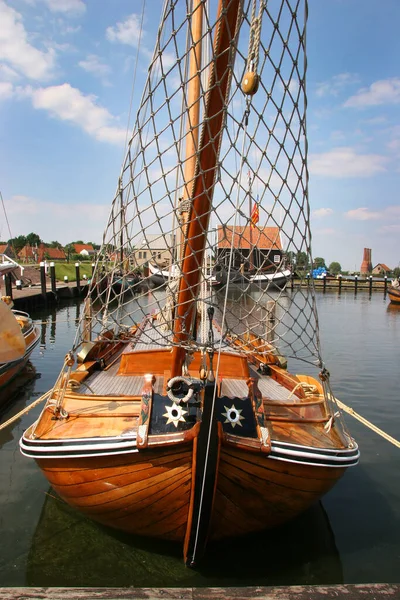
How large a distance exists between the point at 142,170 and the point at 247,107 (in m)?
1.03

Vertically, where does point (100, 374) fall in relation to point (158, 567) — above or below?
above

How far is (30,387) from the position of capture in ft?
33.2

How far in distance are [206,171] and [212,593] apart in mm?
2942

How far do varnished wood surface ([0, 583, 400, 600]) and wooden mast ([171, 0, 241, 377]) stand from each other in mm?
1637

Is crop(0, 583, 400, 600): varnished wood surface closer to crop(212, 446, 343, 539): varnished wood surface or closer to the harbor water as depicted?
crop(212, 446, 343, 539): varnished wood surface

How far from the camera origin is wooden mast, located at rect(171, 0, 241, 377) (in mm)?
3047

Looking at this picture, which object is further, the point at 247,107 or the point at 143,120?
the point at 143,120

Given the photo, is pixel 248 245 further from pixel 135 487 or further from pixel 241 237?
pixel 135 487

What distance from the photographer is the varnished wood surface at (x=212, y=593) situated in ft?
9.00

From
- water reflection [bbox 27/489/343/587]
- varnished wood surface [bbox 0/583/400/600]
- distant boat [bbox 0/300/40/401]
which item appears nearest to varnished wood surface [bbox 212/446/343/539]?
water reflection [bbox 27/489/343/587]

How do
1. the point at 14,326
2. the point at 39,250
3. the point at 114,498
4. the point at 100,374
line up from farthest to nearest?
1. the point at 39,250
2. the point at 14,326
3. the point at 100,374
4. the point at 114,498

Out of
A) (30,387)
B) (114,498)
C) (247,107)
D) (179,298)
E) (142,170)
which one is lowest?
(30,387)

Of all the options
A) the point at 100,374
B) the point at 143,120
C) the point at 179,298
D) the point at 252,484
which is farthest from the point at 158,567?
the point at 143,120

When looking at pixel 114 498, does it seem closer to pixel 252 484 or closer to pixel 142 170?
pixel 252 484
